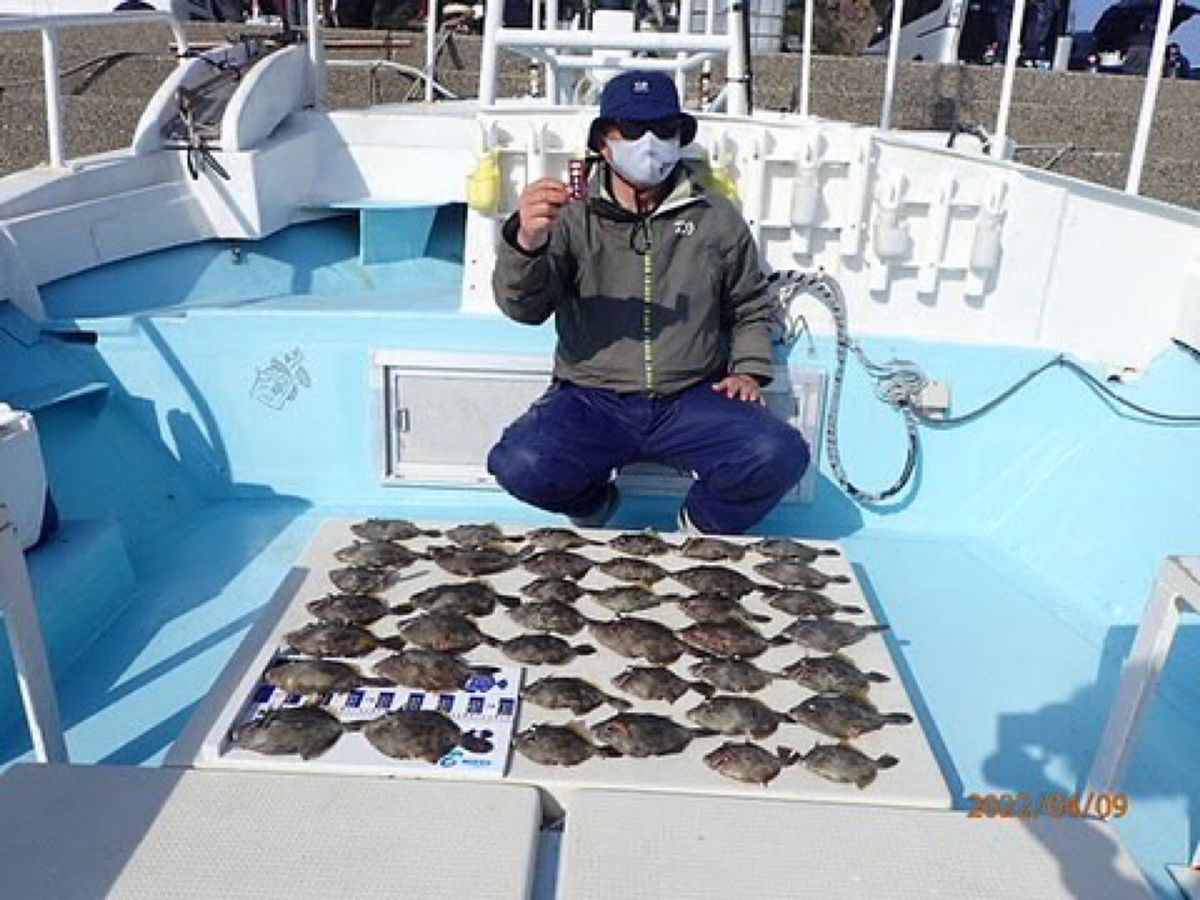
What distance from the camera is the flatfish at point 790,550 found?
3266mm

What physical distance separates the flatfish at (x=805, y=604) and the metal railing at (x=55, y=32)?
10.6ft

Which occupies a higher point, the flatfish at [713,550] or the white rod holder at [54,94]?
the white rod holder at [54,94]

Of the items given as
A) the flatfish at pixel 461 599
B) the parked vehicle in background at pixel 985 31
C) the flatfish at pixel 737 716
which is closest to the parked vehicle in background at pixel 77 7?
the flatfish at pixel 461 599

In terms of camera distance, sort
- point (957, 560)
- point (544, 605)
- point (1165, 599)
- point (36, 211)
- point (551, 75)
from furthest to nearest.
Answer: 1. point (551, 75)
2. point (36, 211)
3. point (957, 560)
4. point (544, 605)
5. point (1165, 599)

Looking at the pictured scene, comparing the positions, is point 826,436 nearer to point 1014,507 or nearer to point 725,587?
point 1014,507

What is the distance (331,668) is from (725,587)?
1.18 metres

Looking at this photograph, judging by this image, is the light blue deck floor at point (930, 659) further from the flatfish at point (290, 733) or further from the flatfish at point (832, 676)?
the flatfish at point (290, 733)

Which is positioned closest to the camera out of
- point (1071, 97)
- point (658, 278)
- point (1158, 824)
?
point (1158, 824)

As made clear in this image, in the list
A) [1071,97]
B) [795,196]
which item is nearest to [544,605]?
[795,196]

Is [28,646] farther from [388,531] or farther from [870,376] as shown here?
[870,376]

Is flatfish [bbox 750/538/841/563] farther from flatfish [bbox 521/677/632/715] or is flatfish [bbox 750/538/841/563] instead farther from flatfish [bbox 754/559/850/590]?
flatfish [bbox 521/677/632/715]

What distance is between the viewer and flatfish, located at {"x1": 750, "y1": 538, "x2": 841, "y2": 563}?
327cm

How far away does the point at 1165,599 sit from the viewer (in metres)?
2.11

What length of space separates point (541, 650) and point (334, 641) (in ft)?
1.78
